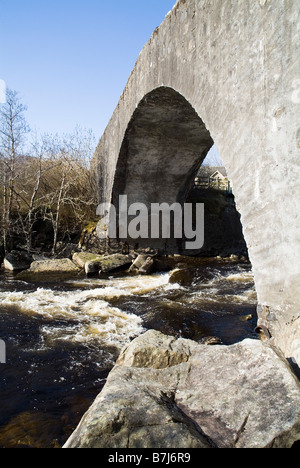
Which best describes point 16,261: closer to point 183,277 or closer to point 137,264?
point 137,264

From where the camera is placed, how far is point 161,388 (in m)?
2.00

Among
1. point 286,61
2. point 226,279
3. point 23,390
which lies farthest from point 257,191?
point 226,279

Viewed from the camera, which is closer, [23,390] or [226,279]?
[23,390]

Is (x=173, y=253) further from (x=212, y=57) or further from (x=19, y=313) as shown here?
(x=212, y=57)

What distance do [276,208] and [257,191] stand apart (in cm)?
30

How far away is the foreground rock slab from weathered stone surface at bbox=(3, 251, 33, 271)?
845 cm

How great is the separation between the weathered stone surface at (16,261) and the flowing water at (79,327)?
840 millimetres

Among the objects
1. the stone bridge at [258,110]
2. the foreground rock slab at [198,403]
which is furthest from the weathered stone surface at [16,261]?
the foreground rock slab at [198,403]

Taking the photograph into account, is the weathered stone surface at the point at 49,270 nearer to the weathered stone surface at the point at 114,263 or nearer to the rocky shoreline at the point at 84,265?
the rocky shoreline at the point at 84,265

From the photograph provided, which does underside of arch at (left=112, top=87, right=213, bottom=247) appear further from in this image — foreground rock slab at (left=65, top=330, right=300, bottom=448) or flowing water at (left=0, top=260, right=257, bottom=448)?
foreground rock slab at (left=65, top=330, right=300, bottom=448)

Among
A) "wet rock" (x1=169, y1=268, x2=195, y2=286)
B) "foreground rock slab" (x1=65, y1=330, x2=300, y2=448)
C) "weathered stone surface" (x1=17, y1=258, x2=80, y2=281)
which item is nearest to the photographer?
"foreground rock slab" (x1=65, y1=330, x2=300, y2=448)

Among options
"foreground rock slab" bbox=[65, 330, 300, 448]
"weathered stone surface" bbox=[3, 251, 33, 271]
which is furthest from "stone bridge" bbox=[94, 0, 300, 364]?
"weathered stone surface" bbox=[3, 251, 33, 271]

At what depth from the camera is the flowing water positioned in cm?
274

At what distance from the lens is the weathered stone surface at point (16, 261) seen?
9.76 metres
